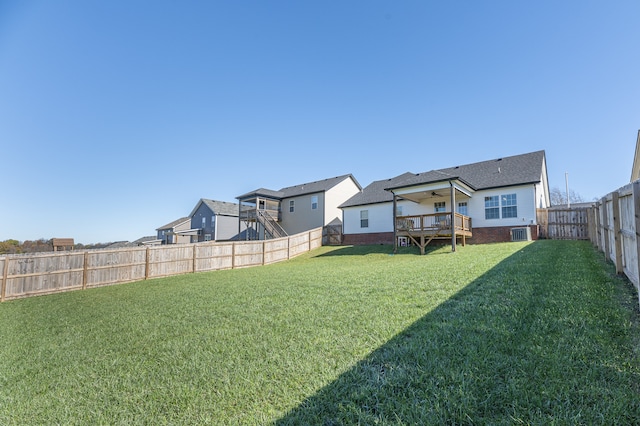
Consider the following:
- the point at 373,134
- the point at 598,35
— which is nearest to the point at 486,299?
the point at 598,35

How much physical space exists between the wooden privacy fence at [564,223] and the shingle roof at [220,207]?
93.1 feet

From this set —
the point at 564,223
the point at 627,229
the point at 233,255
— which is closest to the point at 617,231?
the point at 627,229

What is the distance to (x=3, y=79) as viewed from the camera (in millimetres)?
10641

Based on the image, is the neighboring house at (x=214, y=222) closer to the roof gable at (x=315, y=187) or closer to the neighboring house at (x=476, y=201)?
the roof gable at (x=315, y=187)

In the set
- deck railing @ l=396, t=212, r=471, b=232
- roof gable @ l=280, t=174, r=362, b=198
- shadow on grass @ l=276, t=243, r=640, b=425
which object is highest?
roof gable @ l=280, t=174, r=362, b=198

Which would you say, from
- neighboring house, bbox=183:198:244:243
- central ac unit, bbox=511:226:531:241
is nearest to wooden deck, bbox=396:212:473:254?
central ac unit, bbox=511:226:531:241

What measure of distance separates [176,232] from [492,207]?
32.7 metres

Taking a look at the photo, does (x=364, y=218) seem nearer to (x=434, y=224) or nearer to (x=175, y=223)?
(x=434, y=224)

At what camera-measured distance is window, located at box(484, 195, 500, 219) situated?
605 inches

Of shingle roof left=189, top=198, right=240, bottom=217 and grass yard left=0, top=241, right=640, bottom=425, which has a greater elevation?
shingle roof left=189, top=198, right=240, bottom=217

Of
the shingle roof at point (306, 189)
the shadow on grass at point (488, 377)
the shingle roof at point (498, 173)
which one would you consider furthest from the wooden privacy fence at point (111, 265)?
the shadow on grass at point (488, 377)

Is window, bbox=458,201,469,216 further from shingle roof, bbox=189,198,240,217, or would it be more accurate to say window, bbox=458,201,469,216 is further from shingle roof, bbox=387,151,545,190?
shingle roof, bbox=189,198,240,217

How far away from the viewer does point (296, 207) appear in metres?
27.8

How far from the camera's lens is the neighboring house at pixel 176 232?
109 ft
